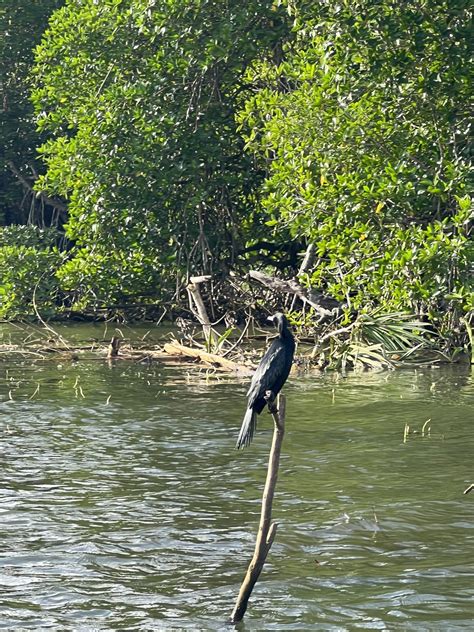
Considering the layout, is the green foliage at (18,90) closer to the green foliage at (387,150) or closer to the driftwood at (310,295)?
the driftwood at (310,295)

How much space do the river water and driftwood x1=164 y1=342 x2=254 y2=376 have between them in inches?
51.9

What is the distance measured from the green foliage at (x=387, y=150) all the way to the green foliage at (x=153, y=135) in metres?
2.88

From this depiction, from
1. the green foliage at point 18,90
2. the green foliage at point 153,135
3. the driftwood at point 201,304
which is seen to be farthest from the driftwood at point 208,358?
the green foliage at point 18,90

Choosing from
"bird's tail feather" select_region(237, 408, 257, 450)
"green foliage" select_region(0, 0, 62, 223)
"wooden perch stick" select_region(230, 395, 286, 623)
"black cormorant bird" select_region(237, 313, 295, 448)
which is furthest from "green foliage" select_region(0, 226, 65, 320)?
"wooden perch stick" select_region(230, 395, 286, 623)

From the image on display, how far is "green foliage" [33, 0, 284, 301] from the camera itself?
782 inches

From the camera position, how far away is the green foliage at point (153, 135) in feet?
65.2

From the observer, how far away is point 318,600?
681 centimetres

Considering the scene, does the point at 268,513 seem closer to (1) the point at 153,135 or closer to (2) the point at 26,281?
(1) the point at 153,135

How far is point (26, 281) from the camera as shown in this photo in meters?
22.6

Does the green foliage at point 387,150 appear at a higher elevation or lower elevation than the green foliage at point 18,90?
lower

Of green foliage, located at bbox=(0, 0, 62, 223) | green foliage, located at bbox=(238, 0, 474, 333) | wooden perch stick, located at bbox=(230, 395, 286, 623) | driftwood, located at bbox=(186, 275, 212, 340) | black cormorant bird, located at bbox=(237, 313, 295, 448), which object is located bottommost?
wooden perch stick, located at bbox=(230, 395, 286, 623)

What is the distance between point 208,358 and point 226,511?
313 inches

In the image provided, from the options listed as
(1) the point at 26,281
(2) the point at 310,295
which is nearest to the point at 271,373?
(2) the point at 310,295

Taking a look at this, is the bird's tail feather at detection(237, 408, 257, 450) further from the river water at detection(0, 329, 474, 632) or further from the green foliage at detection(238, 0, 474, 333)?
the green foliage at detection(238, 0, 474, 333)
